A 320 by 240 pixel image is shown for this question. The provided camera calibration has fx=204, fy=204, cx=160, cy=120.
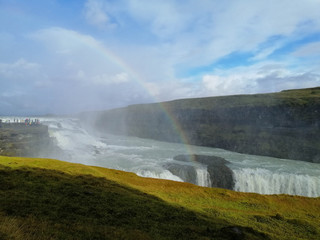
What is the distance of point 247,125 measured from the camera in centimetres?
7162

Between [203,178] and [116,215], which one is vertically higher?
[116,215]

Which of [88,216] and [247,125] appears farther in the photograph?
[247,125]

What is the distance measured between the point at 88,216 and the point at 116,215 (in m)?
1.52

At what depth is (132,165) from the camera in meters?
37.8

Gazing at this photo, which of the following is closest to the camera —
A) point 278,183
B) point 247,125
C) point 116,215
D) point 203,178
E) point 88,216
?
point 88,216

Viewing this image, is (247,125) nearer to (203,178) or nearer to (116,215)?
(203,178)

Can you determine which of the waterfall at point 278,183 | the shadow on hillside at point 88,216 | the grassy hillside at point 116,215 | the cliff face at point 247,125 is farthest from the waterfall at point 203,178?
the cliff face at point 247,125

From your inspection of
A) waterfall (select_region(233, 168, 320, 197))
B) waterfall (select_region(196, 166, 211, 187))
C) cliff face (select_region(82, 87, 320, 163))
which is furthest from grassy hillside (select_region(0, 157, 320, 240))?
cliff face (select_region(82, 87, 320, 163))

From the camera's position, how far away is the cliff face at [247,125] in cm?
5734

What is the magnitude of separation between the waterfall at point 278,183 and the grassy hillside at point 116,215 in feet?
42.5

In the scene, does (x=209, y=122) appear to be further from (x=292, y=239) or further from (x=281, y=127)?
(x=292, y=239)

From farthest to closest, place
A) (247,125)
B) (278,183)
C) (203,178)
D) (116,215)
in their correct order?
(247,125), (203,178), (278,183), (116,215)

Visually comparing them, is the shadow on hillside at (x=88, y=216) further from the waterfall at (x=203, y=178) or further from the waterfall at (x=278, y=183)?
the waterfall at (x=278, y=183)

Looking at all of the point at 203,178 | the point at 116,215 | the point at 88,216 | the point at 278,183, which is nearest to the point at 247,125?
the point at 278,183
